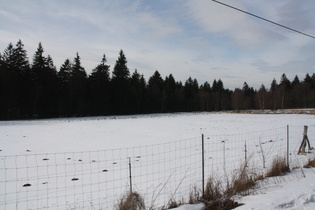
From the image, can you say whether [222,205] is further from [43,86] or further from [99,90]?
[99,90]

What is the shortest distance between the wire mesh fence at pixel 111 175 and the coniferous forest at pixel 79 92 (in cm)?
3450

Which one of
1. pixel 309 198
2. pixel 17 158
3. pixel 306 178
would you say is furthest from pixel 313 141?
pixel 17 158

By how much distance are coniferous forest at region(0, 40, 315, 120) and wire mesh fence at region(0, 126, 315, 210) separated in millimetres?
34498

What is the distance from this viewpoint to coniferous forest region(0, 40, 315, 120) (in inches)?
1480

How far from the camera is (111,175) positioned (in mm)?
6766

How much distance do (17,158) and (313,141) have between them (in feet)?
50.2

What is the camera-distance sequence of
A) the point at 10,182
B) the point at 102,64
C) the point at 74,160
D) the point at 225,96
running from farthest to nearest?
the point at 225,96 < the point at 102,64 < the point at 74,160 < the point at 10,182

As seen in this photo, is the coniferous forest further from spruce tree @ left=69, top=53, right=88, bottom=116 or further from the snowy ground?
the snowy ground

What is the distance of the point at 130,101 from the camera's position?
2184 inches

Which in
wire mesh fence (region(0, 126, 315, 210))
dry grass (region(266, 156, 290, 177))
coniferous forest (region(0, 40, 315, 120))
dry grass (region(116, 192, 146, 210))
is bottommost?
wire mesh fence (region(0, 126, 315, 210))

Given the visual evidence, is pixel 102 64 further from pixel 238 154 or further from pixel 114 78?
pixel 238 154

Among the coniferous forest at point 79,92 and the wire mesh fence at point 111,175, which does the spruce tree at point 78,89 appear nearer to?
the coniferous forest at point 79,92

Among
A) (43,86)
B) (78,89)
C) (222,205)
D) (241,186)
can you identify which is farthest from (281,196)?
(78,89)

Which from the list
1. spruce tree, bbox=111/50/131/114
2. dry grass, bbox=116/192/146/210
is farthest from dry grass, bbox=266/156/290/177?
spruce tree, bbox=111/50/131/114
